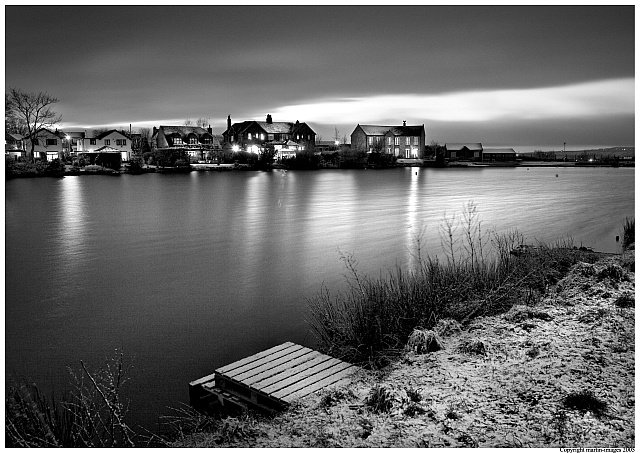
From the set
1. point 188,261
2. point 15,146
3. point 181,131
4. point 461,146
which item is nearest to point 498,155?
point 461,146

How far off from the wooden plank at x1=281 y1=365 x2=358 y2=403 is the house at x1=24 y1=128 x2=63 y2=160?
61987 millimetres

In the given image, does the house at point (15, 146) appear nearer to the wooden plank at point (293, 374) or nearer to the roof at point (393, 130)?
the roof at point (393, 130)

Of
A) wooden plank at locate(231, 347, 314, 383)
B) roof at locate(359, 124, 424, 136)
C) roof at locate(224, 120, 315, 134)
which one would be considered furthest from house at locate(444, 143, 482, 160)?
wooden plank at locate(231, 347, 314, 383)

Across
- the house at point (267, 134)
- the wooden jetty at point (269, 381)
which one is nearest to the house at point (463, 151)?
the house at point (267, 134)

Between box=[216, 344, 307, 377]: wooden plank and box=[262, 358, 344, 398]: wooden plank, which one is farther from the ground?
box=[216, 344, 307, 377]: wooden plank

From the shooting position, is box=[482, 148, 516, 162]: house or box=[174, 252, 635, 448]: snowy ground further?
box=[482, 148, 516, 162]: house

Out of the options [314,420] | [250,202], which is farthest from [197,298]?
[250,202]

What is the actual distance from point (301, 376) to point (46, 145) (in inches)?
2586

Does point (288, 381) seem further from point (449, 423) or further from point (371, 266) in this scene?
point (371, 266)

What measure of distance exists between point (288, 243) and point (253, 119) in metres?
68.2

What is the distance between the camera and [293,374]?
534 cm

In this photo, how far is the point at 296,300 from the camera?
31.7 feet

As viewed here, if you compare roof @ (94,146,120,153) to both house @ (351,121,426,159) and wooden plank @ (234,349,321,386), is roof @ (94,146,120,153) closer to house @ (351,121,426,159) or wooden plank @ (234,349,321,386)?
house @ (351,121,426,159)

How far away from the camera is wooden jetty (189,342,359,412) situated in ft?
16.3
